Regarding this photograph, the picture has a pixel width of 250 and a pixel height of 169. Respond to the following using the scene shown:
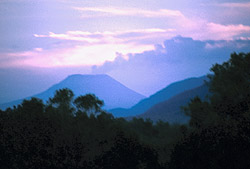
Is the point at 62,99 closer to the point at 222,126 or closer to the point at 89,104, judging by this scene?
the point at 89,104

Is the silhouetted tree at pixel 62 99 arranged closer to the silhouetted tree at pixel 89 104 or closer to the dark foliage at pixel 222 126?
the silhouetted tree at pixel 89 104

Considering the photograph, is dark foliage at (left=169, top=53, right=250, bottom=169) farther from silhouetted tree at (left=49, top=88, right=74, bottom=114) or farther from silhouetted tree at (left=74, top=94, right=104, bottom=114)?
silhouetted tree at (left=49, top=88, right=74, bottom=114)

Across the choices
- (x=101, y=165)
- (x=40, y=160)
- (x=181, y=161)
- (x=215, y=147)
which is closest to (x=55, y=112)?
(x=40, y=160)

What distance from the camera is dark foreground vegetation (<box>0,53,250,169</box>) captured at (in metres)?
46.5

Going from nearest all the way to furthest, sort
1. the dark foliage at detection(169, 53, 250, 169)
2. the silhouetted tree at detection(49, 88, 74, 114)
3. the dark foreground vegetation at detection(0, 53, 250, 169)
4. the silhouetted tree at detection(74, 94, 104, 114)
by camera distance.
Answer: the dark foliage at detection(169, 53, 250, 169) → the dark foreground vegetation at detection(0, 53, 250, 169) → the silhouetted tree at detection(74, 94, 104, 114) → the silhouetted tree at detection(49, 88, 74, 114)

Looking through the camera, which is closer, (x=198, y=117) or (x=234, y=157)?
(x=234, y=157)

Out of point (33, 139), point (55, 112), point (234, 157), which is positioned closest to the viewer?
point (234, 157)

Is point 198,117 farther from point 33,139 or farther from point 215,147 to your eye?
point 33,139

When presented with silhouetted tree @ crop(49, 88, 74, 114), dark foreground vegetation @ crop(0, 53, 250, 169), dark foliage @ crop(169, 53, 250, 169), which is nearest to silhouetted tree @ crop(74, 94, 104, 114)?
dark foreground vegetation @ crop(0, 53, 250, 169)

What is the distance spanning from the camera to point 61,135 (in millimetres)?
57156

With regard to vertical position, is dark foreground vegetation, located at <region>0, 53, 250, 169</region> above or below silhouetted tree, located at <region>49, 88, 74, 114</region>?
below

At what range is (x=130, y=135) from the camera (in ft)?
176

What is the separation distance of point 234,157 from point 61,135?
1105 inches

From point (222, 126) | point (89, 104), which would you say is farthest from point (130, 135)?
point (222, 126)
